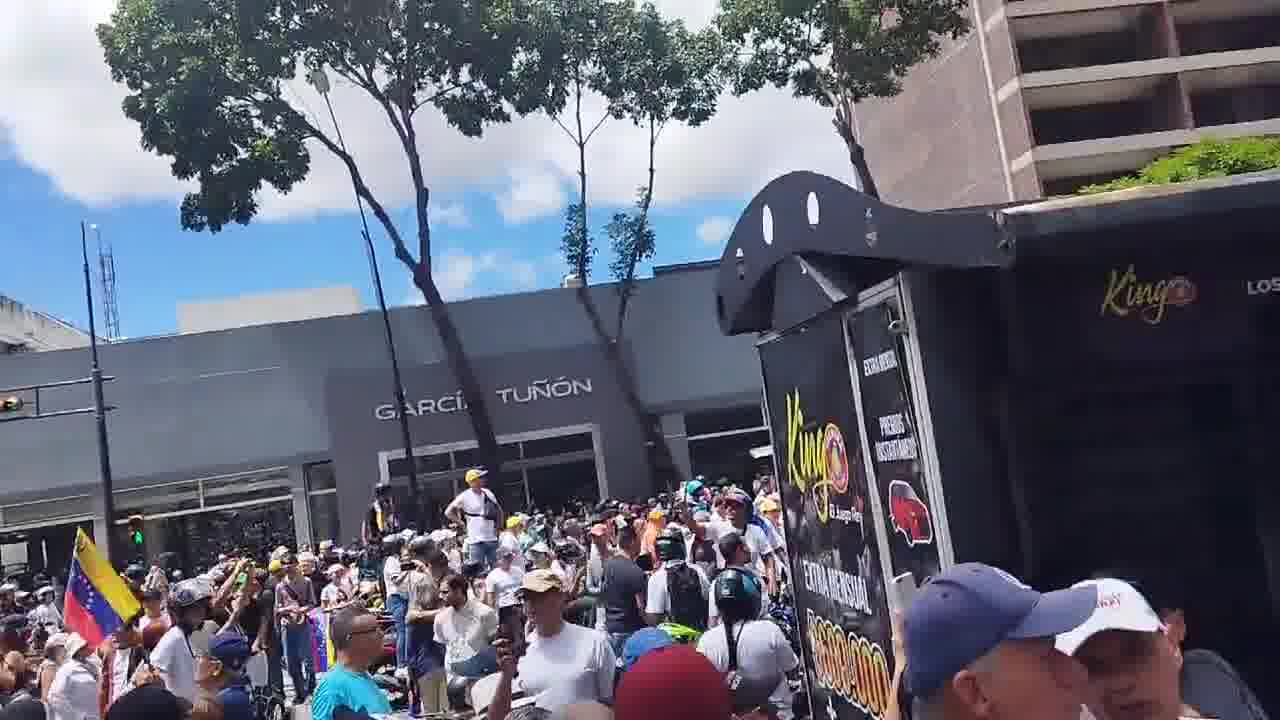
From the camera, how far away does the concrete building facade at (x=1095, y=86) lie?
114ft

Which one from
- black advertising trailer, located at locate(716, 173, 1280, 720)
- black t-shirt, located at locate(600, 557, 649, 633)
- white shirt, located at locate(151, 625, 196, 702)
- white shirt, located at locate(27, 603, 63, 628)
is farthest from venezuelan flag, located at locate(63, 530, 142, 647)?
black advertising trailer, located at locate(716, 173, 1280, 720)

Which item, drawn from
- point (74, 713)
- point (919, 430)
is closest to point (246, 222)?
point (74, 713)

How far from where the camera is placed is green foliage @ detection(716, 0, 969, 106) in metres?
24.1

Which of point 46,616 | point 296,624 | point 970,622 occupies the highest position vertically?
point 970,622

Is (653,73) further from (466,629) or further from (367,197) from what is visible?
(466,629)

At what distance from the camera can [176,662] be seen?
288 inches

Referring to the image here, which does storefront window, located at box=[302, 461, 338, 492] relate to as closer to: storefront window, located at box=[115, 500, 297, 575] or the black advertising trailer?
storefront window, located at box=[115, 500, 297, 575]

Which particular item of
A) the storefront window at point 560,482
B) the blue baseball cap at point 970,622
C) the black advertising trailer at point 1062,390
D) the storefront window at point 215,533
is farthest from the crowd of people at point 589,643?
the storefront window at point 215,533

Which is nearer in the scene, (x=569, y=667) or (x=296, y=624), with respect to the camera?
(x=569, y=667)

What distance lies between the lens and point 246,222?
28172 millimetres

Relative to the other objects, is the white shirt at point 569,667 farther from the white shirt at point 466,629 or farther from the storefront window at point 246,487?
the storefront window at point 246,487

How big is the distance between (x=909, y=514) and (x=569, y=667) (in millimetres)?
1904

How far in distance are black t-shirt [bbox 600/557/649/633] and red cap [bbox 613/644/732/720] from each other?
5.98 metres

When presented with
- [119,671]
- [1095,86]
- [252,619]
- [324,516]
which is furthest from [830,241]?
[1095,86]
